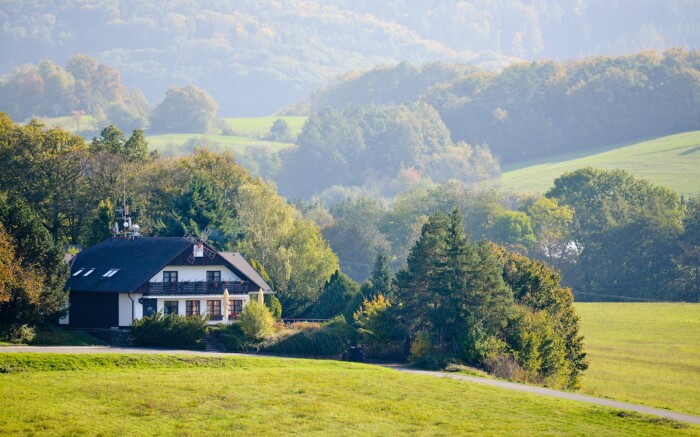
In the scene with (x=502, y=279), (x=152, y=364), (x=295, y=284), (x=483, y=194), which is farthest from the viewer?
(x=483, y=194)

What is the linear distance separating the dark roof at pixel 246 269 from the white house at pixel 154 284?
0.44 ft

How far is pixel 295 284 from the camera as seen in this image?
296 ft

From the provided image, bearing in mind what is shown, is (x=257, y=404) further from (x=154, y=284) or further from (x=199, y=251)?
(x=199, y=251)

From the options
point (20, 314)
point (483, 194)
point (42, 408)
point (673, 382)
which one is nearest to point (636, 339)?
point (673, 382)

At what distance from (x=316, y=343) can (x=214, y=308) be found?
33.8 feet

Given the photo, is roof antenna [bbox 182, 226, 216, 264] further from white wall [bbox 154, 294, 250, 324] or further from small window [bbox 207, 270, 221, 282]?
white wall [bbox 154, 294, 250, 324]

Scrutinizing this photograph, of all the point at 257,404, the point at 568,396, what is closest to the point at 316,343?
the point at 568,396

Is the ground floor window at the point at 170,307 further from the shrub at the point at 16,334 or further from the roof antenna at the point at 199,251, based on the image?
the shrub at the point at 16,334

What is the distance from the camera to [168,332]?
6378 centimetres

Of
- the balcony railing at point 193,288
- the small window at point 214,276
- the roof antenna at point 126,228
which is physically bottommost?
the balcony railing at point 193,288

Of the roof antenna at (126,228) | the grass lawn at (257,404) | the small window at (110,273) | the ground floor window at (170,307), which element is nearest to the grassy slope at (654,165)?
the roof antenna at (126,228)

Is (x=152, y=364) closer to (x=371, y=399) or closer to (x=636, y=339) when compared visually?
(x=371, y=399)

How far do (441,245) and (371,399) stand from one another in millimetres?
24165

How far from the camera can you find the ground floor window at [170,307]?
71938mm
